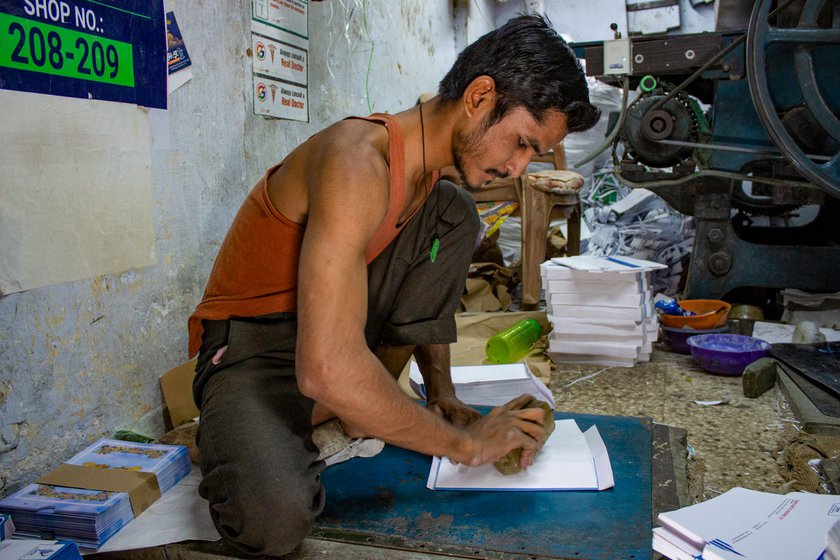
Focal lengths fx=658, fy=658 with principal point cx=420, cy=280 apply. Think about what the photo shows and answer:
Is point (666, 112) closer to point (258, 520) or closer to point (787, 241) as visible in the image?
point (787, 241)

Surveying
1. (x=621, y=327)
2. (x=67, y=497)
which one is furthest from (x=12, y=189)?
(x=621, y=327)

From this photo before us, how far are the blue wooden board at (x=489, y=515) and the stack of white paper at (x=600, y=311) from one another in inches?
37.9

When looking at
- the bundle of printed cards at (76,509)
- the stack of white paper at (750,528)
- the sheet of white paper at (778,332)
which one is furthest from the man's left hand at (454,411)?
the sheet of white paper at (778,332)

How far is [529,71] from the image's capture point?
1233 mm

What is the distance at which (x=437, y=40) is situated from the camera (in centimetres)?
462

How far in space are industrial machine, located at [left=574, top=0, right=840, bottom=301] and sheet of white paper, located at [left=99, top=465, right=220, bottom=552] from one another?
2375mm

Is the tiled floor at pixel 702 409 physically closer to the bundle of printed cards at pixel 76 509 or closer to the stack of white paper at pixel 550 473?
the stack of white paper at pixel 550 473

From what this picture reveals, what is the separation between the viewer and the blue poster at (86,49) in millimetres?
→ 1268

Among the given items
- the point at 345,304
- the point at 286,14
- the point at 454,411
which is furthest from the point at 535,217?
the point at 345,304

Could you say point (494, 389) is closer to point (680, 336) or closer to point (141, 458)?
point (141, 458)

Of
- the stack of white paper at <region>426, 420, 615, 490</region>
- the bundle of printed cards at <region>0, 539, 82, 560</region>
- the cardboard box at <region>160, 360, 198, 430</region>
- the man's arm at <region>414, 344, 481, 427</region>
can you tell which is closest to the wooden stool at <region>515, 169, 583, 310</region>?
the man's arm at <region>414, 344, 481, 427</region>

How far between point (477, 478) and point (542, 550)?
10.0 inches

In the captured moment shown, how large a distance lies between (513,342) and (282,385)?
1.25 metres

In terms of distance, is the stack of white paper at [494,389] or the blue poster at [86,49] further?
the stack of white paper at [494,389]
